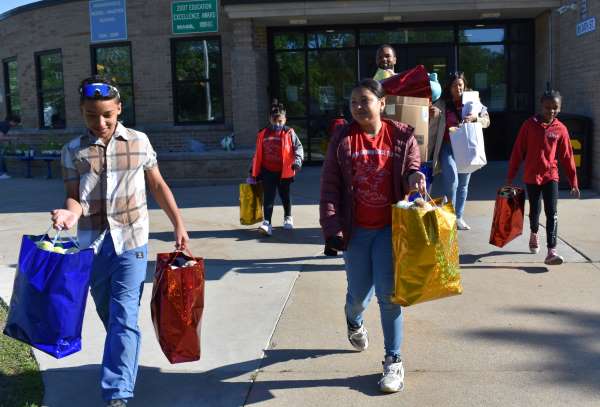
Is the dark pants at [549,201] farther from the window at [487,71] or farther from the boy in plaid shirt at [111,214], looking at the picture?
the window at [487,71]

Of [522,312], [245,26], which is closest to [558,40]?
[245,26]

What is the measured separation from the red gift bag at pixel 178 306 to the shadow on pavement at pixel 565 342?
→ 204cm

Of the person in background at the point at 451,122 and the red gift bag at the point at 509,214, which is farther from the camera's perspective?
the person in background at the point at 451,122

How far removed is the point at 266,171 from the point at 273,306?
3049mm

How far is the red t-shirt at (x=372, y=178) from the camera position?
3918 millimetres

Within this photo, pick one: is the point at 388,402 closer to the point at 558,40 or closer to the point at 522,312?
the point at 522,312

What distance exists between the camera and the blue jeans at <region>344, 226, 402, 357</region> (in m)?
3.91

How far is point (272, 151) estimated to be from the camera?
27.1 feet

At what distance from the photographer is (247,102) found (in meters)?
14.6

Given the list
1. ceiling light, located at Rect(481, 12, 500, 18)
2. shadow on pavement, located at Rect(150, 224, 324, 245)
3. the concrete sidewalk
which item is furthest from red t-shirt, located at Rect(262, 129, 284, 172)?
ceiling light, located at Rect(481, 12, 500, 18)

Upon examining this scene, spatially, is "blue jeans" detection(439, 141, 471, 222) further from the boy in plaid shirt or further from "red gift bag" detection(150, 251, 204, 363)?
the boy in plaid shirt

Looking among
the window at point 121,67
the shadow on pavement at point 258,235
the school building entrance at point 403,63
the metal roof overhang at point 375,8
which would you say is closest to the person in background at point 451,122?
the shadow on pavement at point 258,235

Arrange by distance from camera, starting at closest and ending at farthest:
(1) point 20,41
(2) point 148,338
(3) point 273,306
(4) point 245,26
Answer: (2) point 148,338, (3) point 273,306, (4) point 245,26, (1) point 20,41

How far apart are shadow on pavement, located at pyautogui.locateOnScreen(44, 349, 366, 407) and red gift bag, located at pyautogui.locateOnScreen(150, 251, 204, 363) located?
33 cm
